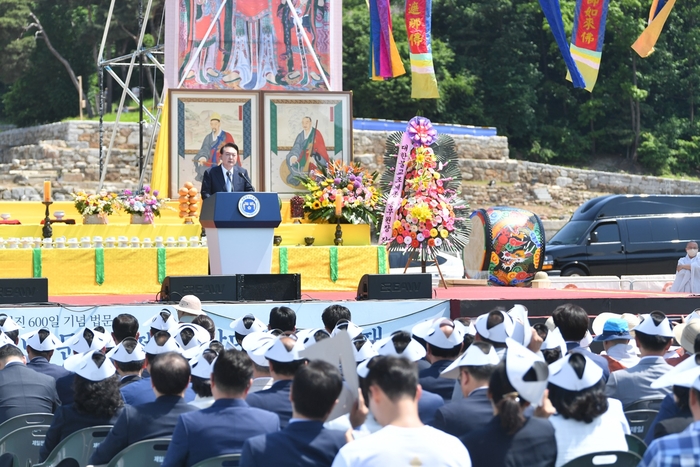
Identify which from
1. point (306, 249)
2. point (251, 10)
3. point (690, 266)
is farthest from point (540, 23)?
point (306, 249)

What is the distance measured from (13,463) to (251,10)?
48.8ft

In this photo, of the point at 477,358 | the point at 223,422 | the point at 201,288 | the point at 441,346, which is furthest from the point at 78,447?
the point at 201,288

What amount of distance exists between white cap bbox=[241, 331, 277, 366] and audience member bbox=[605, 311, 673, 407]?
181 centimetres

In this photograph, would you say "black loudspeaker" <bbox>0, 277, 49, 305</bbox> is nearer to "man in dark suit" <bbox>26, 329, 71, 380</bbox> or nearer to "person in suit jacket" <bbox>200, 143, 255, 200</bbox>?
"person in suit jacket" <bbox>200, 143, 255, 200</bbox>

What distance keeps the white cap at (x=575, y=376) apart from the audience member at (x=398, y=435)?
0.80 meters

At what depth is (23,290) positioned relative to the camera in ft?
33.3

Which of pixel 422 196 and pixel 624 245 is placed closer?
pixel 422 196

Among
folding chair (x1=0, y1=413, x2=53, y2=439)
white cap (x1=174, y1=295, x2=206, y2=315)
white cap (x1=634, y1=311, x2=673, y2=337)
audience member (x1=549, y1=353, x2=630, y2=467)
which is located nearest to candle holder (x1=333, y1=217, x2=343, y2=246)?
white cap (x1=174, y1=295, x2=206, y2=315)

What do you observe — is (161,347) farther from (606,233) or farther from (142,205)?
(606,233)

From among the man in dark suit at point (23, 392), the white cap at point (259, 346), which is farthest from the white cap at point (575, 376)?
the man in dark suit at point (23, 392)

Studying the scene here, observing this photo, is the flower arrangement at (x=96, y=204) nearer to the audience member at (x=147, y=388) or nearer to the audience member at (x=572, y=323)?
the audience member at (x=147, y=388)

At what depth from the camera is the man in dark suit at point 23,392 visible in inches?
238

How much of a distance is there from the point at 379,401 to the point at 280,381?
147cm

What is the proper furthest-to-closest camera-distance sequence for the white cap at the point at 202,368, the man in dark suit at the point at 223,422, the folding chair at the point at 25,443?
the folding chair at the point at 25,443 → the white cap at the point at 202,368 → the man in dark suit at the point at 223,422
